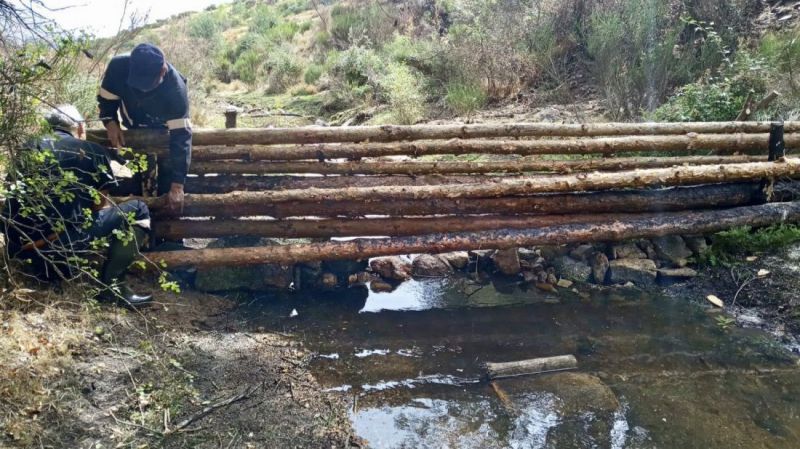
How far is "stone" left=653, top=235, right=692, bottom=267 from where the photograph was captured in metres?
5.69

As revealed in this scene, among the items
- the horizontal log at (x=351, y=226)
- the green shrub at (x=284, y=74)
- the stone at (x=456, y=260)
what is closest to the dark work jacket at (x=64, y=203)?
the horizontal log at (x=351, y=226)

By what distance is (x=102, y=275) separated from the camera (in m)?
4.23

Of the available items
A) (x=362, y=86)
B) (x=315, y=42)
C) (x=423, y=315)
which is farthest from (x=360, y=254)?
(x=315, y=42)

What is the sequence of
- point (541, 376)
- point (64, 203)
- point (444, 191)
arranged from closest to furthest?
point (64, 203) < point (541, 376) < point (444, 191)

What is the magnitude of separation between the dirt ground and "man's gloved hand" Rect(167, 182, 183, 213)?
0.93 meters

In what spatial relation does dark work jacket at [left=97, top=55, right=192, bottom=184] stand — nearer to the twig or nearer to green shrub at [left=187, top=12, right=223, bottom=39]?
the twig

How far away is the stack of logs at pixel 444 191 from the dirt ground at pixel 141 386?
1011 mm

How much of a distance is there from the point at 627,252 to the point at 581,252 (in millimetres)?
460

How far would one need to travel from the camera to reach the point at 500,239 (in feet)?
16.8

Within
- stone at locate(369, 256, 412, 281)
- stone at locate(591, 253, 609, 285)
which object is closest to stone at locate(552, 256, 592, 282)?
stone at locate(591, 253, 609, 285)

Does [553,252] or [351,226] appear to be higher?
[351,226]

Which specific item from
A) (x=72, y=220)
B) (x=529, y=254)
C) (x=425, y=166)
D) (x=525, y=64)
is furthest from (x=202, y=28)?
(x=72, y=220)

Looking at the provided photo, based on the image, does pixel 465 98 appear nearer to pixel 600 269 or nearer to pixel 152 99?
pixel 600 269

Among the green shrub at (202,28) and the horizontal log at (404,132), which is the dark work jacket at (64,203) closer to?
the horizontal log at (404,132)
